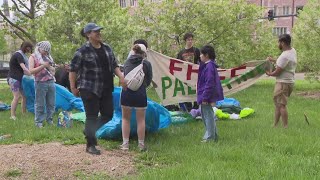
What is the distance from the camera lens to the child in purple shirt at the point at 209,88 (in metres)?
6.88

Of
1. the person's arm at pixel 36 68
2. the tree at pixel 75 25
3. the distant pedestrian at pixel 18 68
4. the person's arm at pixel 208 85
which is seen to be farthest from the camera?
the tree at pixel 75 25

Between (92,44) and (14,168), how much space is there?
1.95 metres

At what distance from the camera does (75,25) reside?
1641 centimetres

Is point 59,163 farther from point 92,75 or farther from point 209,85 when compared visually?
point 209,85

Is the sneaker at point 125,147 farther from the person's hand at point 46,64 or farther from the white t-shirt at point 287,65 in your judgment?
the white t-shirt at point 287,65

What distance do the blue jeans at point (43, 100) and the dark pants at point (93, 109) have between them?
2.57 meters

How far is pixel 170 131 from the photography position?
8.09 m

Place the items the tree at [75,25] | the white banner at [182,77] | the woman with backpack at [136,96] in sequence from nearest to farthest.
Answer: the woman with backpack at [136,96] → the white banner at [182,77] → the tree at [75,25]

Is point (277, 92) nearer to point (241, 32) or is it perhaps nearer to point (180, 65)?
point (180, 65)

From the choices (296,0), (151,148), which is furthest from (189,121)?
(296,0)

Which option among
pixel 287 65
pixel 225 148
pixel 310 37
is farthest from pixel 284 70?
pixel 310 37

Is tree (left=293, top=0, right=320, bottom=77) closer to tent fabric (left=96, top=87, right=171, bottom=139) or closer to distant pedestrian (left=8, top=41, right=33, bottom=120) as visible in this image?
tent fabric (left=96, top=87, right=171, bottom=139)

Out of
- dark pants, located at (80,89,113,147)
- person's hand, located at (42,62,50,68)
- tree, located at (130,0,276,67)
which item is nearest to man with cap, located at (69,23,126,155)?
dark pants, located at (80,89,113,147)

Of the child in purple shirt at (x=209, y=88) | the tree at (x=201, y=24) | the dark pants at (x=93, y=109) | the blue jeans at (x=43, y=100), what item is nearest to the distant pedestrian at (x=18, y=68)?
the blue jeans at (x=43, y=100)
